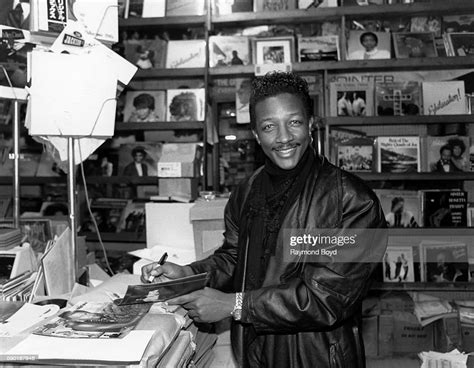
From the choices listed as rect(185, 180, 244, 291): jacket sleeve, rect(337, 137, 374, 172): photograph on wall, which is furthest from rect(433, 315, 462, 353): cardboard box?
rect(185, 180, 244, 291): jacket sleeve

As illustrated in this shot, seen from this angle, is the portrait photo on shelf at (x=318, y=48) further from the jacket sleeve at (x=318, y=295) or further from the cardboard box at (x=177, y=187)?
the jacket sleeve at (x=318, y=295)

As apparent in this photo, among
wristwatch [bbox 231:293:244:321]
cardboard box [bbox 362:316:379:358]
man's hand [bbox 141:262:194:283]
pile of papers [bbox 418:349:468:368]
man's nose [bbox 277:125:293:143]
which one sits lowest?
cardboard box [bbox 362:316:379:358]

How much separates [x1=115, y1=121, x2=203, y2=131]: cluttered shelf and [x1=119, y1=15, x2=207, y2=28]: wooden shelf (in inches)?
26.7

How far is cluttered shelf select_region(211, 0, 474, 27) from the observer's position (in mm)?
2961

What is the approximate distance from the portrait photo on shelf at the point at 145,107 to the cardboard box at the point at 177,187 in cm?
123

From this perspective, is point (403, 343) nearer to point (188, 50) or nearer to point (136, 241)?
point (136, 241)

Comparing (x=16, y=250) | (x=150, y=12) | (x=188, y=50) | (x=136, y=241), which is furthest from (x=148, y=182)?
(x=16, y=250)

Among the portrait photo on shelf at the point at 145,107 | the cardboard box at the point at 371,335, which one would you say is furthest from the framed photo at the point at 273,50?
the cardboard box at the point at 371,335

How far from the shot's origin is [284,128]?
1308mm

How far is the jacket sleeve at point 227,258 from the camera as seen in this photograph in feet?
4.74

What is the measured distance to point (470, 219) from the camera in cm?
298

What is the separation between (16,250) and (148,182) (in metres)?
1.74

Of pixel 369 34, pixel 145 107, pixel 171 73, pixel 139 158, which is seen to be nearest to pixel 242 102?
pixel 171 73

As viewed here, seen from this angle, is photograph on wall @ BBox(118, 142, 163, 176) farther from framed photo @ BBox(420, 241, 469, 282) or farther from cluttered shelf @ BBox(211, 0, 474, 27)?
framed photo @ BBox(420, 241, 469, 282)
